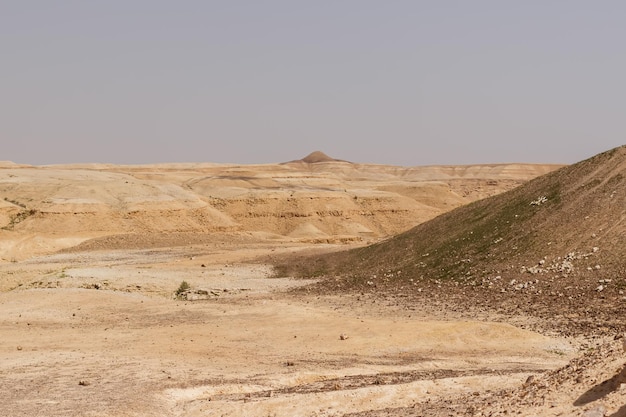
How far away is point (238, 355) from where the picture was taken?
20.4 m

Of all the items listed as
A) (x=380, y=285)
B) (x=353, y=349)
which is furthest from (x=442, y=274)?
(x=353, y=349)

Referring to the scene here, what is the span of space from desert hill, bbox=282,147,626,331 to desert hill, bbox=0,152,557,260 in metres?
23.4

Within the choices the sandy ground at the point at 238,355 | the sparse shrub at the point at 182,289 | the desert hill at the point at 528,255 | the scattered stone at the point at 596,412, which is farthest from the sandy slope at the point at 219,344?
the scattered stone at the point at 596,412

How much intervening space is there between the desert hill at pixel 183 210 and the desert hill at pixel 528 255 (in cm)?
2341

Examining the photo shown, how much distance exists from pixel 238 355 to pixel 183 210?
2327 inches

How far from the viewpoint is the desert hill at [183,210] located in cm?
6469

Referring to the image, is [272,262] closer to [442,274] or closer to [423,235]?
[423,235]

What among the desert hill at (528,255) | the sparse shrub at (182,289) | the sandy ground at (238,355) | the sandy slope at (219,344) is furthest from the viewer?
the sparse shrub at (182,289)

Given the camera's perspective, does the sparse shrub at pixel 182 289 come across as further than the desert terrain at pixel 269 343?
Yes

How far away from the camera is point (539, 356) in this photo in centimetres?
2019

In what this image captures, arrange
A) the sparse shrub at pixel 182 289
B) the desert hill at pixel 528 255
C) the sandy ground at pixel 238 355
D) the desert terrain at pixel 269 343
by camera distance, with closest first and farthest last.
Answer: the desert terrain at pixel 269 343, the sandy ground at pixel 238 355, the desert hill at pixel 528 255, the sparse shrub at pixel 182 289

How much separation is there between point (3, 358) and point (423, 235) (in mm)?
23861

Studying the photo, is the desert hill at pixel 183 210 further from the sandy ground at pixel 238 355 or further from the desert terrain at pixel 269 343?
the sandy ground at pixel 238 355

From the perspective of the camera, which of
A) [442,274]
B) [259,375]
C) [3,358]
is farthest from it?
[442,274]
